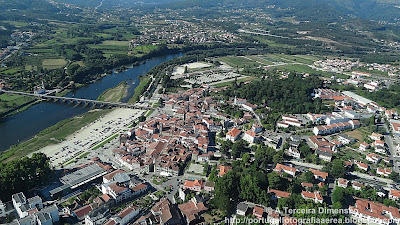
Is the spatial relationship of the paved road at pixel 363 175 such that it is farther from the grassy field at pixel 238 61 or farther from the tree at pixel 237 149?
the grassy field at pixel 238 61

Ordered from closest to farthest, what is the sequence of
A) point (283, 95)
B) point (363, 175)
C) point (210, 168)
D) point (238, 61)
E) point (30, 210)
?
point (30, 210)
point (363, 175)
point (210, 168)
point (283, 95)
point (238, 61)

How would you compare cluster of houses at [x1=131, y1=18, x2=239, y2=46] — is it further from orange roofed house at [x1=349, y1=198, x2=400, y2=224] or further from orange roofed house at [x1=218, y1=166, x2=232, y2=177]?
orange roofed house at [x1=349, y1=198, x2=400, y2=224]

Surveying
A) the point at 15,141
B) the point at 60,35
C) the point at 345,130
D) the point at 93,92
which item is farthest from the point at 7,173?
the point at 60,35

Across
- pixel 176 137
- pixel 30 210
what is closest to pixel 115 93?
pixel 176 137

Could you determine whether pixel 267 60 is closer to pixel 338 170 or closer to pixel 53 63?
pixel 53 63

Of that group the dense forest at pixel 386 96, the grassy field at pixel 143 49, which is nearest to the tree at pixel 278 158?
the dense forest at pixel 386 96

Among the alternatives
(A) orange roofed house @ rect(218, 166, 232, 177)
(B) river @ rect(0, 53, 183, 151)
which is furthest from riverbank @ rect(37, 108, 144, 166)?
(A) orange roofed house @ rect(218, 166, 232, 177)
